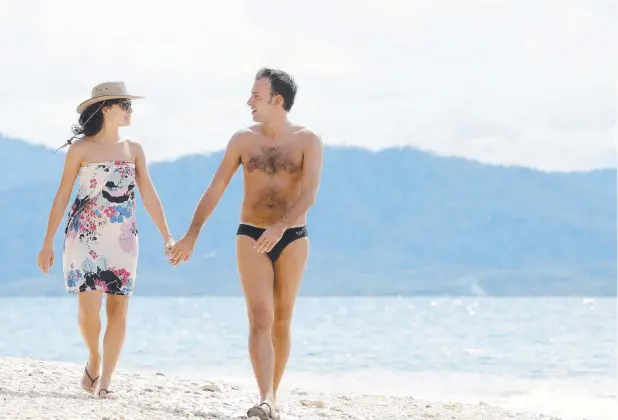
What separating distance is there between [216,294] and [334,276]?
23074 millimetres

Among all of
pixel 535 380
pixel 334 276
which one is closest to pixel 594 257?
pixel 334 276

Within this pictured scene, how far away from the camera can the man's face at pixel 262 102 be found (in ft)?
25.7

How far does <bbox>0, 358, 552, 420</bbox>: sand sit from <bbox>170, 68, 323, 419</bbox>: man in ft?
2.36

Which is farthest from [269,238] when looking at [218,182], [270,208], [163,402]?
[163,402]

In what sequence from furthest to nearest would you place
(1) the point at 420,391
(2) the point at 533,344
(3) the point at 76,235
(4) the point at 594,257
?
(4) the point at 594,257 → (2) the point at 533,344 → (1) the point at 420,391 → (3) the point at 76,235

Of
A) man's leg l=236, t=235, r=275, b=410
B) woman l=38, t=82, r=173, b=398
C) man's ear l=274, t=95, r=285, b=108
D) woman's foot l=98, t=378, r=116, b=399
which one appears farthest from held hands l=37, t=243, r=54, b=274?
man's ear l=274, t=95, r=285, b=108

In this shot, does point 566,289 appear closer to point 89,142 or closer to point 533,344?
point 533,344

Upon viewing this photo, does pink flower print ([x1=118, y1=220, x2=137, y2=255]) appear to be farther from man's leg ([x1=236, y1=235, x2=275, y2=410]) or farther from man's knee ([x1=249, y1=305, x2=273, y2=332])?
man's knee ([x1=249, y1=305, x2=273, y2=332])

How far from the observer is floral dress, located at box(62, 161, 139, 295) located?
806 cm

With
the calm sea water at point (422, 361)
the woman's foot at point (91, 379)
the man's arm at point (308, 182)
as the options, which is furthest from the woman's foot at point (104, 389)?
the calm sea water at point (422, 361)

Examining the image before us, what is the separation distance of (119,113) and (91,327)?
1512 mm

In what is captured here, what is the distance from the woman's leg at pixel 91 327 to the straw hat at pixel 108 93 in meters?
1.33

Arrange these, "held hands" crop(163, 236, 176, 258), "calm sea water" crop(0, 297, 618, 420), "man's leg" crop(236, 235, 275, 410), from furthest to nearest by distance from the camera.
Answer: "calm sea water" crop(0, 297, 618, 420) → "held hands" crop(163, 236, 176, 258) → "man's leg" crop(236, 235, 275, 410)

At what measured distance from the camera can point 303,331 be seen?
42.4 m
